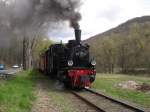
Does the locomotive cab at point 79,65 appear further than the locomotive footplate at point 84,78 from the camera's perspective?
Yes

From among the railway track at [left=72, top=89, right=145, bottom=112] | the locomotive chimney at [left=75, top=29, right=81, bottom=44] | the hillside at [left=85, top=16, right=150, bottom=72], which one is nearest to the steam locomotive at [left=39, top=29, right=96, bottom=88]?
the locomotive chimney at [left=75, top=29, right=81, bottom=44]

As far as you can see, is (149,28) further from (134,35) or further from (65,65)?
(65,65)

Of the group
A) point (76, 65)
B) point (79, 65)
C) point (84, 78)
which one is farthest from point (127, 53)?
point (84, 78)

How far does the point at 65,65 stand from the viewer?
24344 mm

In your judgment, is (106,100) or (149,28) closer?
(106,100)

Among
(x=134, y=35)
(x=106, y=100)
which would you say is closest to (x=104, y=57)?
(x=134, y=35)

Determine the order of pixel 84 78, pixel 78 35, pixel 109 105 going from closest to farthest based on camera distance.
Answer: pixel 109 105, pixel 84 78, pixel 78 35

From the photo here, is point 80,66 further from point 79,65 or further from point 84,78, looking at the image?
point 84,78

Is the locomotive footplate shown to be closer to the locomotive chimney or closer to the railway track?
the locomotive chimney

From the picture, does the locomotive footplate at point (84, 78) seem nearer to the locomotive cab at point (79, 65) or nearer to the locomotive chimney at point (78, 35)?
the locomotive cab at point (79, 65)

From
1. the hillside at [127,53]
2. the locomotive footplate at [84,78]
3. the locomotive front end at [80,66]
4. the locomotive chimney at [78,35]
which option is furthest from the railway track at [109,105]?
the hillside at [127,53]

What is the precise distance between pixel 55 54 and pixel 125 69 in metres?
61.2

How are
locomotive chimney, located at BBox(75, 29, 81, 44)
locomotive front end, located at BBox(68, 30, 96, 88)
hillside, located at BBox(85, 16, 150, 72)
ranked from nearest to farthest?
locomotive front end, located at BBox(68, 30, 96, 88)
locomotive chimney, located at BBox(75, 29, 81, 44)
hillside, located at BBox(85, 16, 150, 72)

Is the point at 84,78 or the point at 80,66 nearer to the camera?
the point at 84,78
